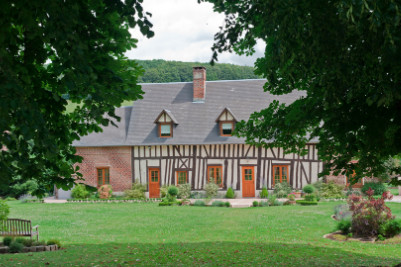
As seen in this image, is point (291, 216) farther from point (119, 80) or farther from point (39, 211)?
point (119, 80)

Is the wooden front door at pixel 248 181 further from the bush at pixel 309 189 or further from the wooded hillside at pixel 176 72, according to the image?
the wooded hillside at pixel 176 72

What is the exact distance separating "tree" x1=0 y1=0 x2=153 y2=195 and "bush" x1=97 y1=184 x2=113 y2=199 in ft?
59.7

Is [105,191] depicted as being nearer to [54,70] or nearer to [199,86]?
[199,86]

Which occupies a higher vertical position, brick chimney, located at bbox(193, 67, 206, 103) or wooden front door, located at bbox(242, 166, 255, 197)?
brick chimney, located at bbox(193, 67, 206, 103)

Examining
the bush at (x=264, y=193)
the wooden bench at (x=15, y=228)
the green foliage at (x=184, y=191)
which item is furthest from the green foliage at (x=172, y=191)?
the wooden bench at (x=15, y=228)

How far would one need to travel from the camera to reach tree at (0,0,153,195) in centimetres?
392

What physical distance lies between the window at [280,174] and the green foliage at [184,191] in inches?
198

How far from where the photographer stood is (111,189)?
24984mm

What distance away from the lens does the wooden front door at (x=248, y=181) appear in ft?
80.1

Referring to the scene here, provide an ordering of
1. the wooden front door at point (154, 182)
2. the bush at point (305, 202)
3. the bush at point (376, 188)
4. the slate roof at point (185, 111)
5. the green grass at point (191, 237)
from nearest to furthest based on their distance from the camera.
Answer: the green grass at point (191, 237)
the bush at point (305, 202)
the bush at point (376, 188)
the wooden front door at point (154, 182)
the slate roof at point (185, 111)

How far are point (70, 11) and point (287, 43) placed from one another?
7.99 ft

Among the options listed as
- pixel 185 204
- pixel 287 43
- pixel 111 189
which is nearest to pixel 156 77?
pixel 111 189

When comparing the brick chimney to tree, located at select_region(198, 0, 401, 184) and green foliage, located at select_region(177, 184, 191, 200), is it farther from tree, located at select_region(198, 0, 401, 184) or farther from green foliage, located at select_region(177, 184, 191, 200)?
tree, located at select_region(198, 0, 401, 184)

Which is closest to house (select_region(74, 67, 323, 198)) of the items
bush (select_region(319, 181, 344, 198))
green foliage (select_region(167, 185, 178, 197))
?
bush (select_region(319, 181, 344, 198))
